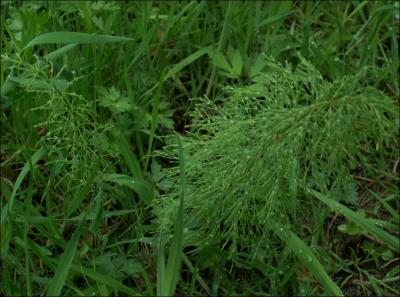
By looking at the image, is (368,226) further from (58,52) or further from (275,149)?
(58,52)

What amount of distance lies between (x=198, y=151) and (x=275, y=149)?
0.31 meters

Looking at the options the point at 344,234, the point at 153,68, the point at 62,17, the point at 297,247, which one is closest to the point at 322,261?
the point at 344,234

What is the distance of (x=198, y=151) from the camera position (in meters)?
2.00

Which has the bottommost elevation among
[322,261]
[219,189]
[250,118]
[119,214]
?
[322,261]

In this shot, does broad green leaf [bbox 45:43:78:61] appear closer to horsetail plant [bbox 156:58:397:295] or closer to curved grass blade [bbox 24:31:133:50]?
curved grass blade [bbox 24:31:133:50]

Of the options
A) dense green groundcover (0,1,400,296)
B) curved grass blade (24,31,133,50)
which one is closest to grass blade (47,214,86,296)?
dense green groundcover (0,1,400,296)

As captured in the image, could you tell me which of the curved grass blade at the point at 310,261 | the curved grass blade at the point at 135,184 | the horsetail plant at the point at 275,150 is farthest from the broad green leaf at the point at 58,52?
the curved grass blade at the point at 310,261

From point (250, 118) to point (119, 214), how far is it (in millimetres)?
655

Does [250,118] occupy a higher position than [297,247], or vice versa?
[250,118]

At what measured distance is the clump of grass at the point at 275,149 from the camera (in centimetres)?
173

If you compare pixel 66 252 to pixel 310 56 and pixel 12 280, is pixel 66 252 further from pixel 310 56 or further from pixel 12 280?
pixel 310 56

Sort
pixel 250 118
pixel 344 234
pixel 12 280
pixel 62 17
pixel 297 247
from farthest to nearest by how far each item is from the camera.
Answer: pixel 62 17
pixel 344 234
pixel 12 280
pixel 297 247
pixel 250 118

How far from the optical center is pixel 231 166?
1913 mm

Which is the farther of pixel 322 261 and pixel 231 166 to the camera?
pixel 322 261
